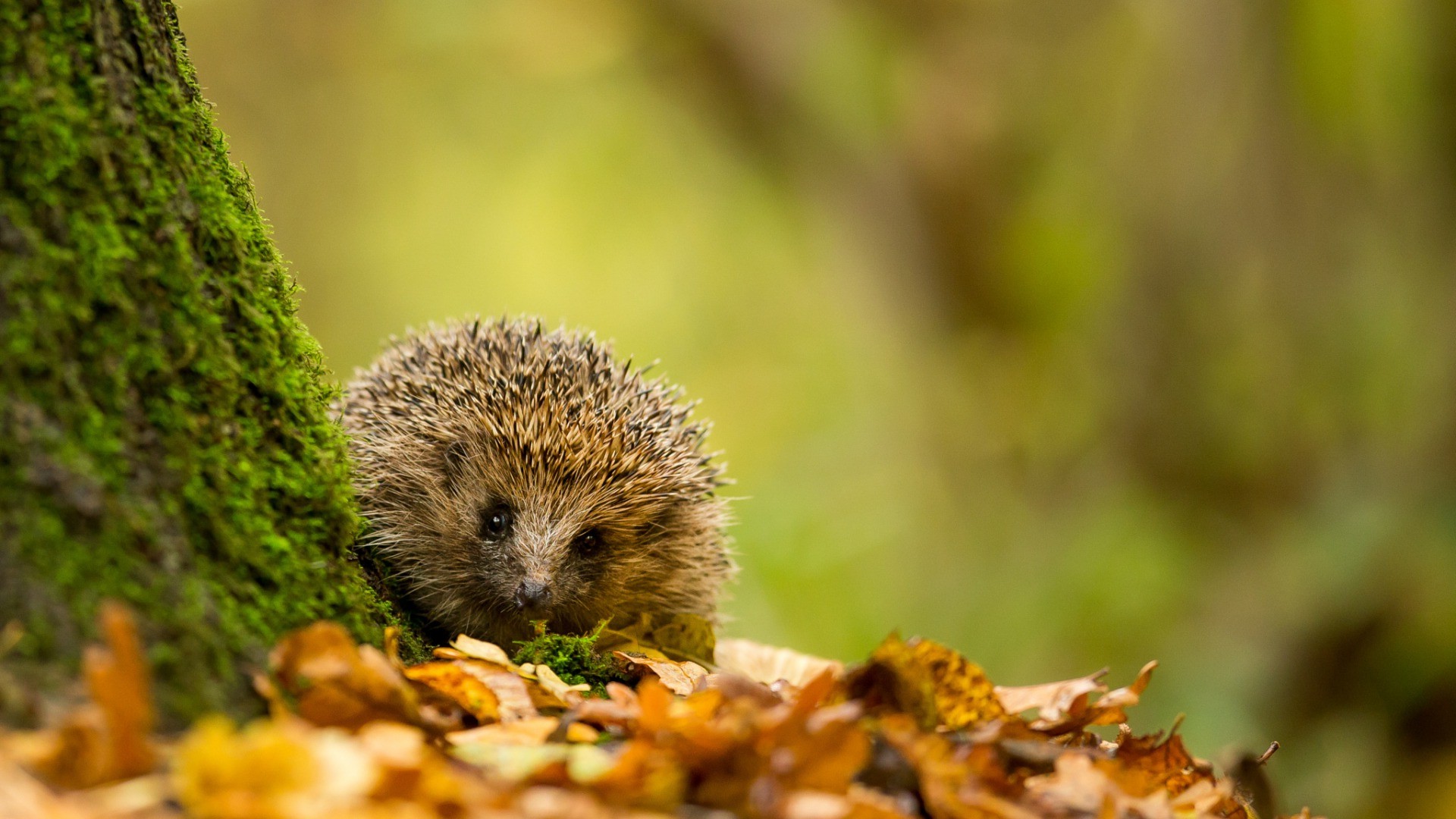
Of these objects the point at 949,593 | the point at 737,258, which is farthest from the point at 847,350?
the point at 949,593

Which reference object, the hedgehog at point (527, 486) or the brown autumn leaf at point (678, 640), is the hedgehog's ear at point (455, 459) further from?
the brown autumn leaf at point (678, 640)

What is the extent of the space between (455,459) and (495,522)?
0.88 feet

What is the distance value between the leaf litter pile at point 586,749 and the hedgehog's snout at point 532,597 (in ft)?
2.35

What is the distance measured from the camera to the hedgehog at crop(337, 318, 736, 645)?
3930mm

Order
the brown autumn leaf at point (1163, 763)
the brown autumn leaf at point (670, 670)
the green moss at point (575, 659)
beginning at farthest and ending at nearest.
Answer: the green moss at point (575, 659) < the brown autumn leaf at point (670, 670) < the brown autumn leaf at point (1163, 763)

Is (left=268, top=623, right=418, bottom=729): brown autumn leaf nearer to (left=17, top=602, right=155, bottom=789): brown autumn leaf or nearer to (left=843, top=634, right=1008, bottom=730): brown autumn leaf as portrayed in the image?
(left=17, top=602, right=155, bottom=789): brown autumn leaf

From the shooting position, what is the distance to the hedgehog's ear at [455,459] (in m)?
4.16

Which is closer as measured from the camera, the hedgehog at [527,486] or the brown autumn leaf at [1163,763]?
the brown autumn leaf at [1163,763]

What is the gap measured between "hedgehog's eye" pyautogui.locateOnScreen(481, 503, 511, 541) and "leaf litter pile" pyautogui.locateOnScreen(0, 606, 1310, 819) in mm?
1122

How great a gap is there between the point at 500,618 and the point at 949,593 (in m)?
7.03

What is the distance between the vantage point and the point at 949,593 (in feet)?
34.1

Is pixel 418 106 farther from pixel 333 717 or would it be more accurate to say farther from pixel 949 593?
pixel 333 717

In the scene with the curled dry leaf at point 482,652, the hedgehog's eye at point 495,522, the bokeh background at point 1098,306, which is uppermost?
the bokeh background at point 1098,306

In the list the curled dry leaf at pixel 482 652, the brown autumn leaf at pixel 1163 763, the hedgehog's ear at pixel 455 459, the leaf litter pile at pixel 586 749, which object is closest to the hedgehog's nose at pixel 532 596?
the hedgehog's ear at pixel 455 459
